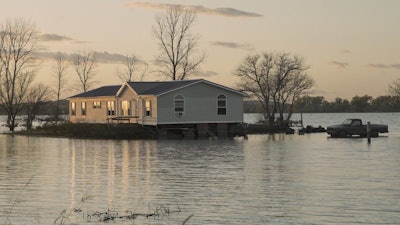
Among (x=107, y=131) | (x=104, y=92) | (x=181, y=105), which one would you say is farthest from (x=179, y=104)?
(x=104, y=92)

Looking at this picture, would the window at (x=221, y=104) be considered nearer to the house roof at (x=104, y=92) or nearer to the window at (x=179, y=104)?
the window at (x=179, y=104)

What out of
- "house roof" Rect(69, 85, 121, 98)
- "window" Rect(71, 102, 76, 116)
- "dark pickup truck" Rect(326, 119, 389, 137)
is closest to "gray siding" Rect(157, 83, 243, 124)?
"dark pickup truck" Rect(326, 119, 389, 137)

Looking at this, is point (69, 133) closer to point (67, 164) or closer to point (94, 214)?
point (67, 164)

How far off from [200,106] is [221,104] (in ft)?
7.59

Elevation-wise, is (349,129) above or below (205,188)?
above

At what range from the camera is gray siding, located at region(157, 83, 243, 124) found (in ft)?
193

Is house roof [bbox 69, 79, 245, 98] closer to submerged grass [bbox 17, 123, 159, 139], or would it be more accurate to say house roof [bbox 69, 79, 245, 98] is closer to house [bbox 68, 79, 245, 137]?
house [bbox 68, 79, 245, 137]

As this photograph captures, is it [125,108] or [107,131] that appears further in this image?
[125,108]

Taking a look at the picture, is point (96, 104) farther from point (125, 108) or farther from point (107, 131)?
point (107, 131)

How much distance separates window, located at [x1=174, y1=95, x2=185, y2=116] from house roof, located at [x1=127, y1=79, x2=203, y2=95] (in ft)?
3.21

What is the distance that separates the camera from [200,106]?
197 feet

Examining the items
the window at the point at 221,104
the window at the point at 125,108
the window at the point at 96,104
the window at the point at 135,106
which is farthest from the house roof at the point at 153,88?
the window at the point at 125,108

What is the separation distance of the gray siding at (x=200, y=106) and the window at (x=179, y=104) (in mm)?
250

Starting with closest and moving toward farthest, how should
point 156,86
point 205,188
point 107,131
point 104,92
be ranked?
point 205,188 → point 107,131 → point 156,86 → point 104,92
